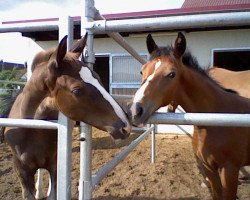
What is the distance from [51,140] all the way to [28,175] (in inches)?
15.7

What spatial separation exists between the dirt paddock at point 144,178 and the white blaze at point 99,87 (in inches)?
95.7

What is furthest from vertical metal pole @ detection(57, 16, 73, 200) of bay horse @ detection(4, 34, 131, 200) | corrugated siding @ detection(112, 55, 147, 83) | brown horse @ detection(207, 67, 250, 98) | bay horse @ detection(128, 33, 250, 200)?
corrugated siding @ detection(112, 55, 147, 83)

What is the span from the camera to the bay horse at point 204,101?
93.2 inches

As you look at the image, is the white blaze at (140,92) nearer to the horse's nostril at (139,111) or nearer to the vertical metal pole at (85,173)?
the horse's nostril at (139,111)

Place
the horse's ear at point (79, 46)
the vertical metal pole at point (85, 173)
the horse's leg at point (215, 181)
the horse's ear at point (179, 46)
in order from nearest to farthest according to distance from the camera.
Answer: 1. the vertical metal pole at point (85, 173)
2. the horse's ear at point (79, 46)
3. the horse's ear at point (179, 46)
4. the horse's leg at point (215, 181)

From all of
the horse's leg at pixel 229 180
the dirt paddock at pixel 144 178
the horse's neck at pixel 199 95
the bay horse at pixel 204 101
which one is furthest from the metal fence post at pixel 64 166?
the dirt paddock at pixel 144 178

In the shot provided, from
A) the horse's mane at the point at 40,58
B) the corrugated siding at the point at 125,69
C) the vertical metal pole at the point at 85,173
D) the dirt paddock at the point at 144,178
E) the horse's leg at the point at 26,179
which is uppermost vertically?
the corrugated siding at the point at 125,69

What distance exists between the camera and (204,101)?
9.26 ft

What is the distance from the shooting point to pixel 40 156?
2.71m

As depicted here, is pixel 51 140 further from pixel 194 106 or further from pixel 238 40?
pixel 238 40

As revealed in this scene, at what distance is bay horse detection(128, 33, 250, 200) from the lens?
7.77ft

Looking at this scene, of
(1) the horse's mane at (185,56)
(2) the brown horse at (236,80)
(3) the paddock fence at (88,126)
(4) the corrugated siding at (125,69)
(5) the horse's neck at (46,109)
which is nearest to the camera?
(3) the paddock fence at (88,126)

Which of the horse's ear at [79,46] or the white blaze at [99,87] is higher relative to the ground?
the horse's ear at [79,46]

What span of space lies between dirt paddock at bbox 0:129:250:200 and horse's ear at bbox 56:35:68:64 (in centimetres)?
256
